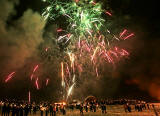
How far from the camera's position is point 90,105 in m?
26.4

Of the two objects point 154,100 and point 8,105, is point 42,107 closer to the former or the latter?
point 8,105

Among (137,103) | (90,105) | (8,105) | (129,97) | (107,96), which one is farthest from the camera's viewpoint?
(107,96)

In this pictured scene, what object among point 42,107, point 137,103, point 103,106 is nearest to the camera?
point 42,107

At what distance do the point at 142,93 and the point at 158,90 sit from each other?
4.16 meters

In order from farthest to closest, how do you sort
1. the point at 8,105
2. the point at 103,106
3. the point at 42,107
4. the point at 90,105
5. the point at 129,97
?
the point at 129,97 → the point at 90,105 → the point at 103,106 → the point at 42,107 → the point at 8,105

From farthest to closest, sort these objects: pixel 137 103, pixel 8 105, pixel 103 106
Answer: pixel 137 103 < pixel 103 106 < pixel 8 105

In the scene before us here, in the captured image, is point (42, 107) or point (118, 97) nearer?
point (42, 107)

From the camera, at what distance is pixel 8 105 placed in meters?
18.1

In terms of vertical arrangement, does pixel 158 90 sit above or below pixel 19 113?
above

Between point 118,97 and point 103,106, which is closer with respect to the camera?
point 103,106

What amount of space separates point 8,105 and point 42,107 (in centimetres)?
346

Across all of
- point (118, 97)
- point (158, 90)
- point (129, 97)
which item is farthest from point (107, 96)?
point (158, 90)

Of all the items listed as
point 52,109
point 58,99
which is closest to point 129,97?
point 58,99

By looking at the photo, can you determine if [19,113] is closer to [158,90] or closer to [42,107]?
[42,107]
